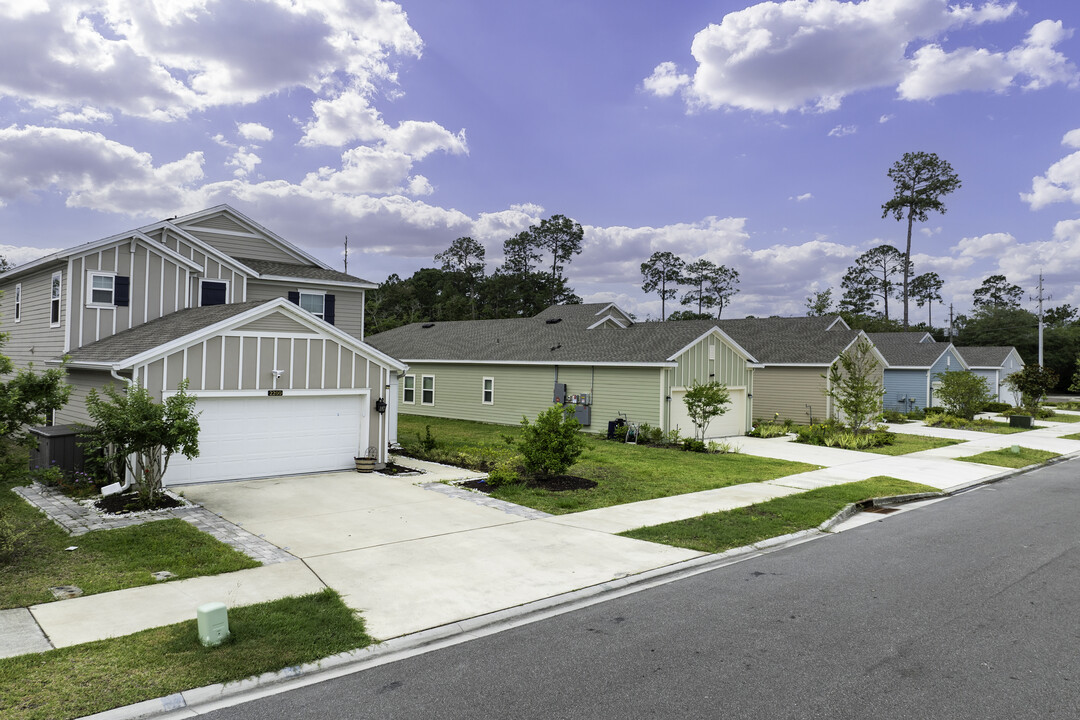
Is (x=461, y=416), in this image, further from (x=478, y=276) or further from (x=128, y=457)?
(x=478, y=276)

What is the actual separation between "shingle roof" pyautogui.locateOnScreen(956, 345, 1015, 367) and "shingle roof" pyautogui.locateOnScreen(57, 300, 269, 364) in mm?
48743

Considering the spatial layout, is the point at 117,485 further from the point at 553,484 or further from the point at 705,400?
the point at 705,400

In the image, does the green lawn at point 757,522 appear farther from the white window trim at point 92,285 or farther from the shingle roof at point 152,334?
the white window trim at point 92,285

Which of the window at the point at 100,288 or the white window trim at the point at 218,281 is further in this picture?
the white window trim at the point at 218,281

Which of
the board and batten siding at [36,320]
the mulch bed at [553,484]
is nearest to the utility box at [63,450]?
the board and batten siding at [36,320]

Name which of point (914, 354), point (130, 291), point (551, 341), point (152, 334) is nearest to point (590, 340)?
point (551, 341)

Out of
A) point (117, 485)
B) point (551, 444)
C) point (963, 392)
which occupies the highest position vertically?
point (963, 392)

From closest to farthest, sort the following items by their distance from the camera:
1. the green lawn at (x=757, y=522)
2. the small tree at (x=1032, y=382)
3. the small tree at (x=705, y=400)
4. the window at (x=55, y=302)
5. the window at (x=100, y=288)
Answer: the green lawn at (x=757, y=522) → the window at (x=100, y=288) → the window at (x=55, y=302) → the small tree at (x=705, y=400) → the small tree at (x=1032, y=382)

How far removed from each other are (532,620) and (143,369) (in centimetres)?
962

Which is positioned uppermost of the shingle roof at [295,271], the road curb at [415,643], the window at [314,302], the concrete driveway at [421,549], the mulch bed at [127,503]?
the shingle roof at [295,271]

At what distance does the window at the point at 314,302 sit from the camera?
20984 mm

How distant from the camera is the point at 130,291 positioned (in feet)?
56.2

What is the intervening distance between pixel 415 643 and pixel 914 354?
41613mm

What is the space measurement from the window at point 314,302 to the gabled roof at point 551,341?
8898 millimetres
